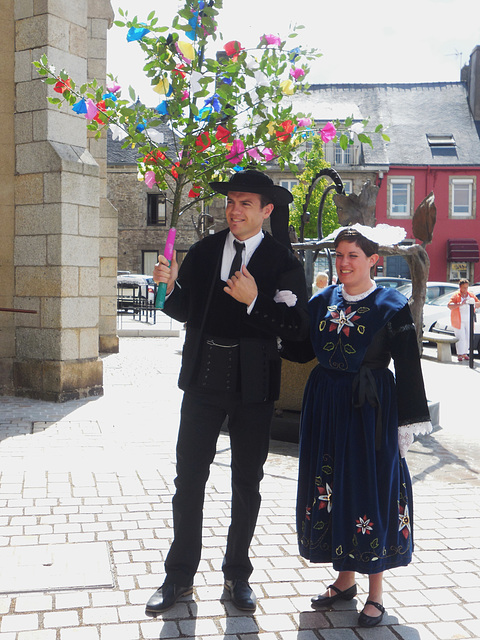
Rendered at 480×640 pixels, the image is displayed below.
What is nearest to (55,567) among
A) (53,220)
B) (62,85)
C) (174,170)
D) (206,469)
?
(206,469)

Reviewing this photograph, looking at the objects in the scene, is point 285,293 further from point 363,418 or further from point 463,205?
point 463,205

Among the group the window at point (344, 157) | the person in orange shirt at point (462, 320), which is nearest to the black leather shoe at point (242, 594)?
the person in orange shirt at point (462, 320)

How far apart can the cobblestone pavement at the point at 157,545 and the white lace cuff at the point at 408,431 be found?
0.75 metres

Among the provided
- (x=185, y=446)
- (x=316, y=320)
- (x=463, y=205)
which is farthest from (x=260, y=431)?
(x=463, y=205)

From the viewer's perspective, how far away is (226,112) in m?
4.51

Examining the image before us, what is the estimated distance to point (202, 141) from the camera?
4.46 meters

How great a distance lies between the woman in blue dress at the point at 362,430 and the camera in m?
3.15

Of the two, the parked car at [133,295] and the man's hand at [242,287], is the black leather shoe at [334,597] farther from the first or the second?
the parked car at [133,295]

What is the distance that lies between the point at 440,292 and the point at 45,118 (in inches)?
515

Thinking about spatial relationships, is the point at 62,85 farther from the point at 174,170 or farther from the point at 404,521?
the point at 404,521

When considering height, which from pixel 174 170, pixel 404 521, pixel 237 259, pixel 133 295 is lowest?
pixel 404 521

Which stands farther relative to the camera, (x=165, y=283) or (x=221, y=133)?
(x=221, y=133)

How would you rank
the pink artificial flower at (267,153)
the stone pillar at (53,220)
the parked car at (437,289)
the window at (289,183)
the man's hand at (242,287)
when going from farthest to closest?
the window at (289,183) < the parked car at (437,289) < the stone pillar at (53,220) < the pink artificial flower at (267,153) < the man's hand at (242,287)

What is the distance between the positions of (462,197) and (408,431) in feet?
117
